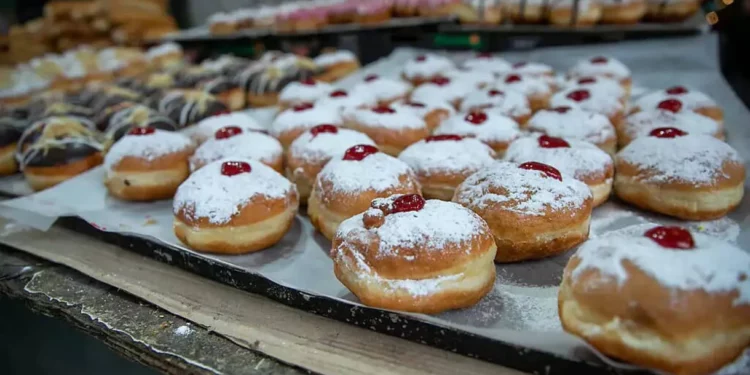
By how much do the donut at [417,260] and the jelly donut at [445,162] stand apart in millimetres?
767

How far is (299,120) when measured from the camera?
135 inches

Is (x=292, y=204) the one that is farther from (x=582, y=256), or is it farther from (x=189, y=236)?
(x=582, y=256)

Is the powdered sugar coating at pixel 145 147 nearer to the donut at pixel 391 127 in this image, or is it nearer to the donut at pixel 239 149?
the donut at pixel 239 149

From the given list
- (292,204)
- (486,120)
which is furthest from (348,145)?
(486,120)

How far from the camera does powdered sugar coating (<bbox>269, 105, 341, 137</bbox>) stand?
3.41 m

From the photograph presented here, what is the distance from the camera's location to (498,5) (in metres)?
5.73

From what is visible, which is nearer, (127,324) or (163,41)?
(127,324)

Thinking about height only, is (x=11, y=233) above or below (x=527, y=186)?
below

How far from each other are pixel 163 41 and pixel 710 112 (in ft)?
23.1

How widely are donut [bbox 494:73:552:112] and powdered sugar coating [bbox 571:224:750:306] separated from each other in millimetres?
2544

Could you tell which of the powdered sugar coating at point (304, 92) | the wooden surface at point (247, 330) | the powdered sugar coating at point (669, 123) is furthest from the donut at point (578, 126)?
the wooden surface at point (247, 330)

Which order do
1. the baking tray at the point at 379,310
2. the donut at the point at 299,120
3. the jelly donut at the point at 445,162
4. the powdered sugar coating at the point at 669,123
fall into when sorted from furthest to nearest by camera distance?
1. the donut at the point at 299,120
2. the powdered sugar coating at the point at 669,123
3. the jelly donut at the point at 445,162
4. the baking tray at the point at 379,310

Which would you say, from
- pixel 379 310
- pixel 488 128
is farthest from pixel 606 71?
pixel 379 310

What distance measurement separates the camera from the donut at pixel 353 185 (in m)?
2.34
